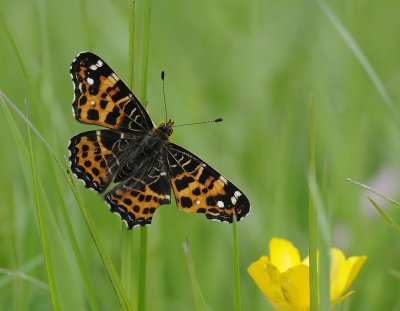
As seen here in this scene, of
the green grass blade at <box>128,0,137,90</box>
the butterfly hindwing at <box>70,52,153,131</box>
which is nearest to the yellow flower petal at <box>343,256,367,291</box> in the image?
the green grass blade at <box>128,0,137,90</box>

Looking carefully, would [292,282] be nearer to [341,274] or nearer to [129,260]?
[341,274]

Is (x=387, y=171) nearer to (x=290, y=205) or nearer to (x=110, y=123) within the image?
(x=290, y=205)

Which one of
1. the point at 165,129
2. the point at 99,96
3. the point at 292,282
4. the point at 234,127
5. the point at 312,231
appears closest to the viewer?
the point at 312,231

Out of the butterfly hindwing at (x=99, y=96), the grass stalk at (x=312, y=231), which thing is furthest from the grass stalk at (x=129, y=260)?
the butterfly hindwing at (x=99, y=96)

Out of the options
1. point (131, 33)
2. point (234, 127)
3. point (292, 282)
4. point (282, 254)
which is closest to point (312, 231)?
point (292, 282)

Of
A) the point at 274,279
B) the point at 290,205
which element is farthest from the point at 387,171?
the point at 274,279
